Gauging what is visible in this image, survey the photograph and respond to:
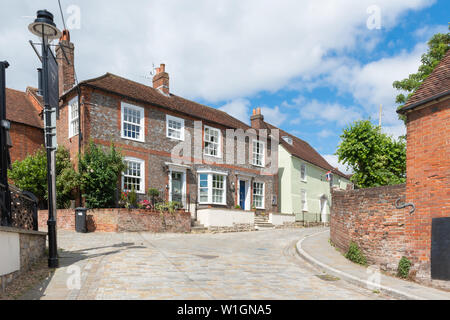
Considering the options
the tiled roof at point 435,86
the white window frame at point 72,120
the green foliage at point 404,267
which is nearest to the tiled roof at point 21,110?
the white window frame at point 72,120

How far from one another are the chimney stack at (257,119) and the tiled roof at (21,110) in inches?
646

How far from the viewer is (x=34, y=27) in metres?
9.43

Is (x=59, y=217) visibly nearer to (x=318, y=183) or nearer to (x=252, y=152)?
(x=252, y=152)

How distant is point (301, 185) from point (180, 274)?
25.4 metres

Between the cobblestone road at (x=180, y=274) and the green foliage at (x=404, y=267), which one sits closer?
the cobblestone road at (x=180, y=274)

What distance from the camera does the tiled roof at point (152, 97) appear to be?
20.4 meters

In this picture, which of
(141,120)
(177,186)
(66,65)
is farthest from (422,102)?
(66,65)

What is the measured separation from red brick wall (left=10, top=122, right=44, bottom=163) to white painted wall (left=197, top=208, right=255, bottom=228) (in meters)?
10.7

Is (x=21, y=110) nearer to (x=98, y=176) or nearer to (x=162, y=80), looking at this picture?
(x=162, y=80)

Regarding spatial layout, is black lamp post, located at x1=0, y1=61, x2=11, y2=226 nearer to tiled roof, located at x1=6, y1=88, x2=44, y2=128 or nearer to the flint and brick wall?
the flint and brick wall

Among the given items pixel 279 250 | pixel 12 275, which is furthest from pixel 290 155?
pixel 12 275

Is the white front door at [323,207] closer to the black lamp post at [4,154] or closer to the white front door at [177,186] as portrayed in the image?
the white front door at [177,186]

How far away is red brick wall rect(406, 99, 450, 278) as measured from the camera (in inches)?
348

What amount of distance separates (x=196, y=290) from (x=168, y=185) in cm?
1499
